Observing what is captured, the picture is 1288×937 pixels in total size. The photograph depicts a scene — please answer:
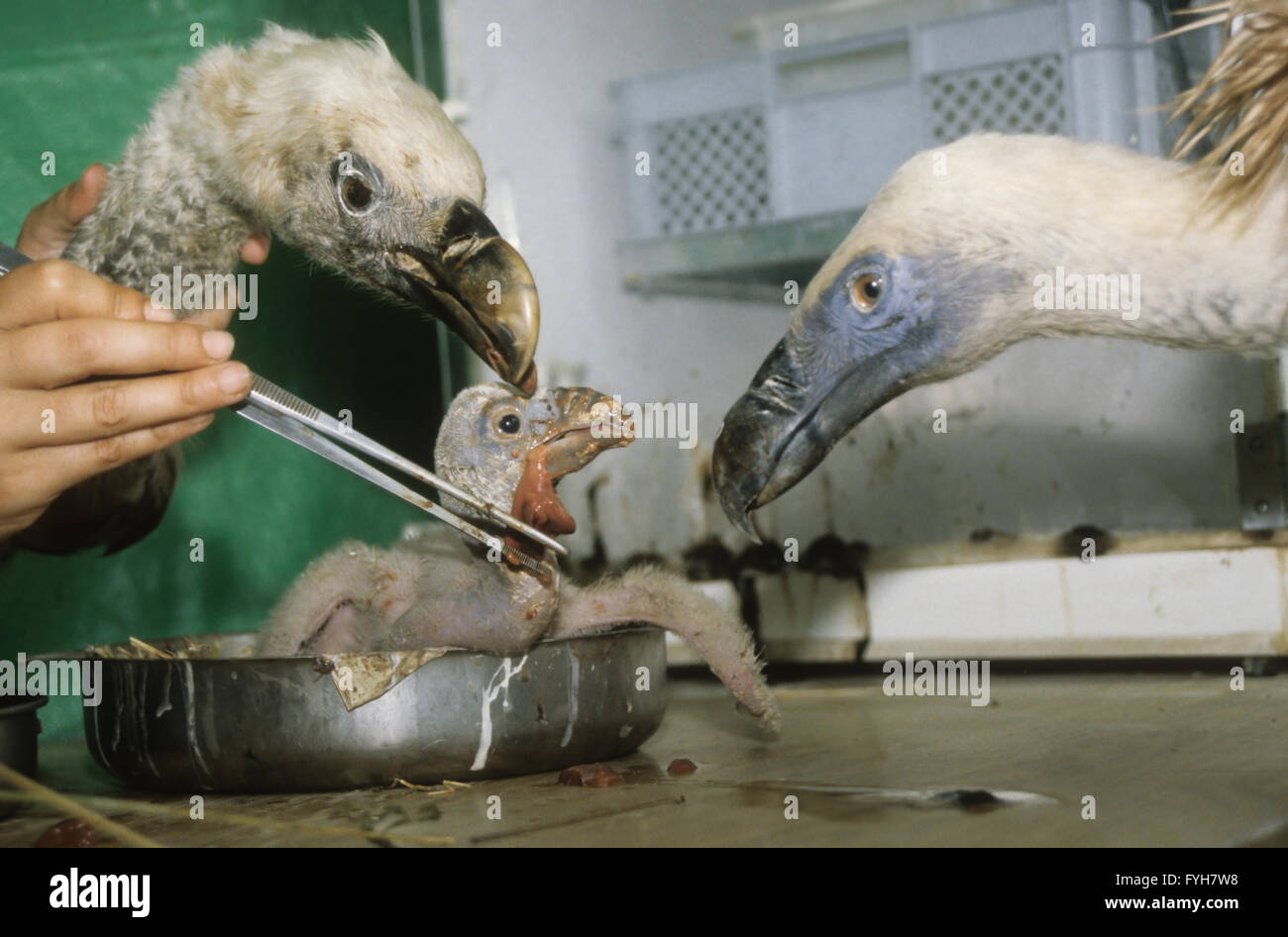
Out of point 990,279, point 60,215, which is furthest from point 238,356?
point 990,279

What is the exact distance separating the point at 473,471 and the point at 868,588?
3.21 feet

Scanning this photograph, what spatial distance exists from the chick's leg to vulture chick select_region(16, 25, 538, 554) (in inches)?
9.8

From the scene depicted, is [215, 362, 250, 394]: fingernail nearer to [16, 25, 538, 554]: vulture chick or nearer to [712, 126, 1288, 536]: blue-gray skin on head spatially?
[16, 25, 538, 554]: vulture chick

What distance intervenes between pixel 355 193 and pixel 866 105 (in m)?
0.90

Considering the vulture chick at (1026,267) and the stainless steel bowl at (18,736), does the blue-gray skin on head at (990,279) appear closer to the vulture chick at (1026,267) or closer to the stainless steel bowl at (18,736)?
the vulture chick at (1026,267)

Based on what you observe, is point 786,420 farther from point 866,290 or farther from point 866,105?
point 866,105

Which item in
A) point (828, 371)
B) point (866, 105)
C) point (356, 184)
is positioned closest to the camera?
point (828, 371)

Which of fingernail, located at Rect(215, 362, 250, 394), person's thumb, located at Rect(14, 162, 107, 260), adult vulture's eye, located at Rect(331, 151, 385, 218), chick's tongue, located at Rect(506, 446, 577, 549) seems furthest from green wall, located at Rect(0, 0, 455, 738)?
fingernail, located at Rect(215, 362, 250, 394)

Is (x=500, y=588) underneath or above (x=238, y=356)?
underneath

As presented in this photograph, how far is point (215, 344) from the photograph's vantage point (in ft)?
3.67

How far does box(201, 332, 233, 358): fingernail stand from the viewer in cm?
112

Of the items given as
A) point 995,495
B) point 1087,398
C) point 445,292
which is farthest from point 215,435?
point 1087,398

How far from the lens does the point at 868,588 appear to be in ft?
7.06

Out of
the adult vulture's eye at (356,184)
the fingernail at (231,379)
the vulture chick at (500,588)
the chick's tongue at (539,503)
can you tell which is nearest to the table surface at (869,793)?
the vulture chick at (500,588)
